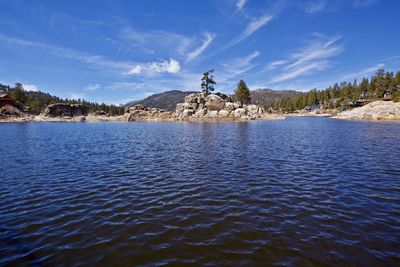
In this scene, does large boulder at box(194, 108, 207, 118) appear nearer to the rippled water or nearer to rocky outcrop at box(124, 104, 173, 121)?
rocky outcrop at box(124, 104, 173, 121)

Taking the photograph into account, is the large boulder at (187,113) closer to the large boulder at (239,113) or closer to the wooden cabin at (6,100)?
the large boulder at (239,113)

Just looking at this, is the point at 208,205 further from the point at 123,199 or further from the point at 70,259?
the point at 70,259

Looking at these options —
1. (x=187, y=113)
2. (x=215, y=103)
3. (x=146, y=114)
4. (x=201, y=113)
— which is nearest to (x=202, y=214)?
(x=201, y=113)

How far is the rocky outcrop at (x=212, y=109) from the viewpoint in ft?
374

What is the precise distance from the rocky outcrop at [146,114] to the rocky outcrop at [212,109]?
8.39 metres

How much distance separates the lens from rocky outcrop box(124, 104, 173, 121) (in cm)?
13188

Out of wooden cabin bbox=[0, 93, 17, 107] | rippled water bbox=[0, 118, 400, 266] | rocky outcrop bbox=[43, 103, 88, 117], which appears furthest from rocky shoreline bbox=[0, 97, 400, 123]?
rippled water bbox=[0, 118, 400, 266]

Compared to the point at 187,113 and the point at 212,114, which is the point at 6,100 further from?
the point at 212,114

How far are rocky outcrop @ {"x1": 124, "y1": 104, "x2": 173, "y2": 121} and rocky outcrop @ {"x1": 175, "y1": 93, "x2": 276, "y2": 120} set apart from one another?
331 inches

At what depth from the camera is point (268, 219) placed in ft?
33.1

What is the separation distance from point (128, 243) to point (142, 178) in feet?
28.3

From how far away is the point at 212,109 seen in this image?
396 ft

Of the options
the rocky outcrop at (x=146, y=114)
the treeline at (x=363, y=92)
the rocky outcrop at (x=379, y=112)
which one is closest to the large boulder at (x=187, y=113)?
the rocky outcrop at (x=146, y=114)

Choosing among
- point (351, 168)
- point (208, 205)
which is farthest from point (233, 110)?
point (208, 205)
